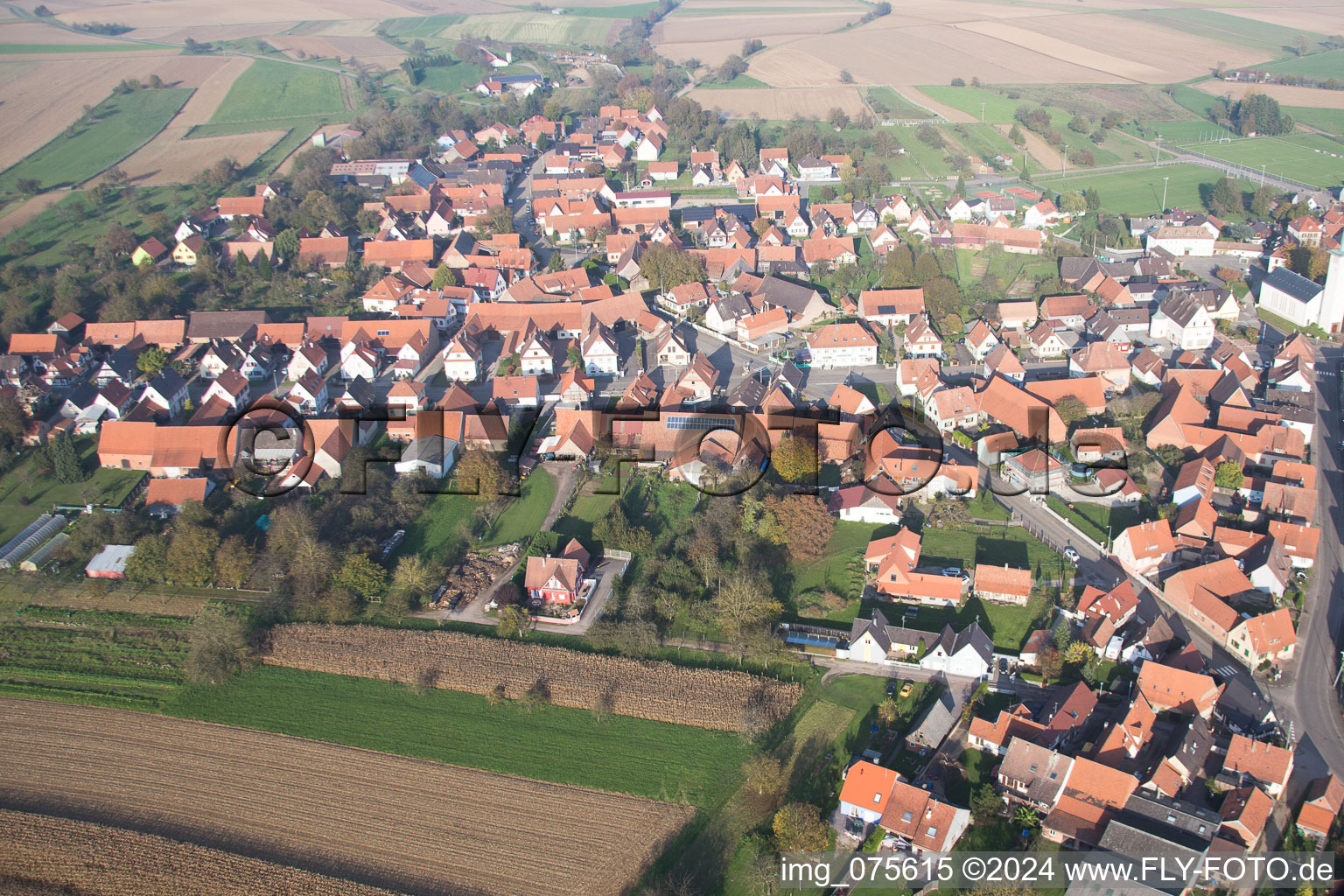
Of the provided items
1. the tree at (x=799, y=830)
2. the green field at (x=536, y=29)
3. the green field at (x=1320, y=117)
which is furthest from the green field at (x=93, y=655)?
the green field at (x=536, y=29)

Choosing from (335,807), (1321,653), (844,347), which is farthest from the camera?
(844,347)

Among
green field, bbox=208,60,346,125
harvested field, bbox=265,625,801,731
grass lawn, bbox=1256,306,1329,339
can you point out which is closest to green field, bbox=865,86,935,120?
grass lawn, bbox=1256,306,1329,339

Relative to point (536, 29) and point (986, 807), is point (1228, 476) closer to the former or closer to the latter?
point (986, 807)

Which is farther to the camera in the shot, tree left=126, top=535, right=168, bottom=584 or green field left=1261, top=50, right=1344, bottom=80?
green field left=1261, top=50, right=1344, bottom=80

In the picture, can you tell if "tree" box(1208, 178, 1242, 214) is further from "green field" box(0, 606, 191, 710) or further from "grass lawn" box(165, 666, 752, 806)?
"green field" box(0, 606, 191, 710)

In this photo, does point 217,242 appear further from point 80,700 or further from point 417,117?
point 80,700

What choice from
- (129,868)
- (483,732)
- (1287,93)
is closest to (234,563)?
(129,868)
